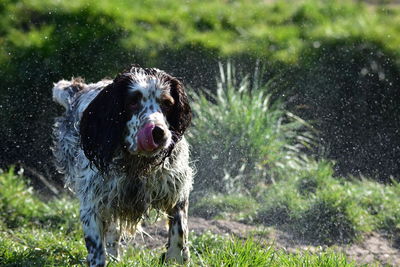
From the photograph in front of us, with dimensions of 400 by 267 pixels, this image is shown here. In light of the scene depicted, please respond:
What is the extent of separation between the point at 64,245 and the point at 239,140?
2.57 m

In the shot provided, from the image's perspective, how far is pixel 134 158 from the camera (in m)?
4.38

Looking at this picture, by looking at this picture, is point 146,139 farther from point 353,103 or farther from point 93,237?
point 353,103

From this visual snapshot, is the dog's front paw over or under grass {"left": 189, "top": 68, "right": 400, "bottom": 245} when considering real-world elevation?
over

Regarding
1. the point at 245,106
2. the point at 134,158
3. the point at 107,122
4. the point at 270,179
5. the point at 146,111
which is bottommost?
the point at 270,179

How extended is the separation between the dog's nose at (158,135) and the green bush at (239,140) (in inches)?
123

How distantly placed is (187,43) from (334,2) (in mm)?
3674

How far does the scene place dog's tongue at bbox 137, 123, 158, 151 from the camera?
4008mm

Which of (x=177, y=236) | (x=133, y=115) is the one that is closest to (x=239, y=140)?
(x=177, y=236)

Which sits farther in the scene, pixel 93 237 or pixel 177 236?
pixel 177 236

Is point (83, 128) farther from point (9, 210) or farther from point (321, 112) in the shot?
point (321, 112)

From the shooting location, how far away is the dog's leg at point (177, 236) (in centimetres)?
471

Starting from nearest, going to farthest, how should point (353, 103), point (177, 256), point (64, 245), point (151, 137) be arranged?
point (151, 137) < point (177, 256) < point (64, 245) < point (353, 103)

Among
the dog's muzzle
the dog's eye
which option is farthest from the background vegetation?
the dog's muzzle

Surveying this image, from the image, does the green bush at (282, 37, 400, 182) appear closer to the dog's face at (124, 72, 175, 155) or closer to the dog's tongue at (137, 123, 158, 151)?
the dog's face at (124, 72, 175, 155)
